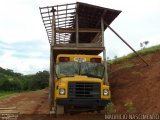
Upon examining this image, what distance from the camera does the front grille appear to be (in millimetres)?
16547

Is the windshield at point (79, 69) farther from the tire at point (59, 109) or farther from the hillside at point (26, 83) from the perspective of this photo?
the hillside at point (26, 83)

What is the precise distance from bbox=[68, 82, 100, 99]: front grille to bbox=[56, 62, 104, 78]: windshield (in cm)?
148

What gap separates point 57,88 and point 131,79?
6.37 m

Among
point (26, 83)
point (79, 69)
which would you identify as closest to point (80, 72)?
point (79, 69)

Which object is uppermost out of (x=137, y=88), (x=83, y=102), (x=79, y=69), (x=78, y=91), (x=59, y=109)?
(x=79, y=69)

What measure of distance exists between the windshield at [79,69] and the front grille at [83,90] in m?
1.48

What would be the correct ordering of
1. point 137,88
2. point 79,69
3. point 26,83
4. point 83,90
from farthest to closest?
1. point 26,83
2. point 137,88
3. point 79,69
4. point 83,90

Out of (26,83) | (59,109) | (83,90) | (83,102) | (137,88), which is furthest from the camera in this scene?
(26,83)

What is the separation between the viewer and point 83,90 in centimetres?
1672

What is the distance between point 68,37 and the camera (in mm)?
28469

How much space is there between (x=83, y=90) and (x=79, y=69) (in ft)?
5.92

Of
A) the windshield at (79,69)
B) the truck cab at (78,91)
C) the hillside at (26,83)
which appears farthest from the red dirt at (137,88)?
the hillside at (26,83)

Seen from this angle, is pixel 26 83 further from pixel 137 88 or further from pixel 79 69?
pixel 79 69

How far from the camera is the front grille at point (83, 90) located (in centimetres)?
1655
